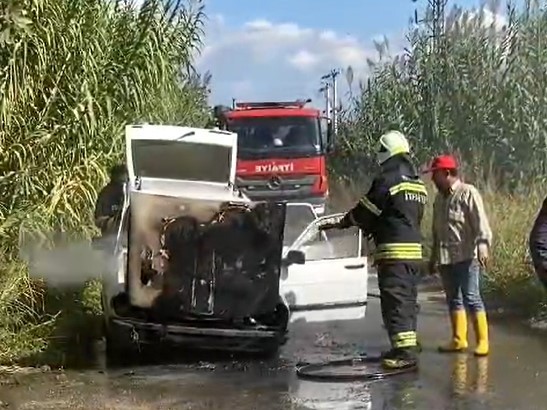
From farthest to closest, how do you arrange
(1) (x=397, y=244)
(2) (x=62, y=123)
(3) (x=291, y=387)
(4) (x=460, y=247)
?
(2) (x=62, y=123), (4) (x=460, y=247), (1) (x=397, y=244), (3) (x=291, y=387)

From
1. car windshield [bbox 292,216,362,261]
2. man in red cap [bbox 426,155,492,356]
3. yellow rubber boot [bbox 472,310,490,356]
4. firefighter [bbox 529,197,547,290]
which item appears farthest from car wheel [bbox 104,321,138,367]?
firefighter [bbox 529,197,547,290]

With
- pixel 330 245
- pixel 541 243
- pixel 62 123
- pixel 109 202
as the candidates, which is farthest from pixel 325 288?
pixel 62 123

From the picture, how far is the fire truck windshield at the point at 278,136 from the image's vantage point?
68.7 ft

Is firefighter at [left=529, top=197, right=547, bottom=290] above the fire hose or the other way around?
above

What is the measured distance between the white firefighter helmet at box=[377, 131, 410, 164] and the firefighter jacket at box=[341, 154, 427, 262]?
4 cm

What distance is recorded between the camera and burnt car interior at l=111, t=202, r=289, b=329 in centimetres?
830

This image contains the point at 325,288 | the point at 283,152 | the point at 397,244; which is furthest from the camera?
the point at 283,152

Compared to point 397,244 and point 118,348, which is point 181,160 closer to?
point 118,348

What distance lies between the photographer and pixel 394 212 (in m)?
8.19

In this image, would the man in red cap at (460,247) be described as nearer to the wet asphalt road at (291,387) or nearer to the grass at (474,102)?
the wet asphalt road at (291,387)

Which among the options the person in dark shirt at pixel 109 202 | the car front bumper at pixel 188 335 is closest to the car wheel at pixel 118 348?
the car front bumper at pixel 188 335

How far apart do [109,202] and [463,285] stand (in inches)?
140

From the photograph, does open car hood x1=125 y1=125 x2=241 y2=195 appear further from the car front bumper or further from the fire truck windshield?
the fire truck windshield

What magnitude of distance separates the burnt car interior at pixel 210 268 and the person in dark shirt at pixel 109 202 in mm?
1570
